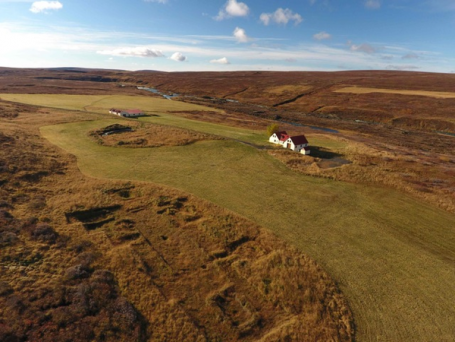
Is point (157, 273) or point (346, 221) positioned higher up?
point (346, 221)

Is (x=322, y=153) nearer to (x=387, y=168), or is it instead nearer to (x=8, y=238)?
(x=387, y=168)

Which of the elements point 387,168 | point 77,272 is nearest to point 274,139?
point 387,168

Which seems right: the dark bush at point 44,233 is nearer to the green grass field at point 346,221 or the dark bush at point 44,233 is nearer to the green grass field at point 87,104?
the green grass field at point 346,221

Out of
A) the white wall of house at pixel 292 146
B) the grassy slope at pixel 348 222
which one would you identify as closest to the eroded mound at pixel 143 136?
the grassy slope at pixel 348 222

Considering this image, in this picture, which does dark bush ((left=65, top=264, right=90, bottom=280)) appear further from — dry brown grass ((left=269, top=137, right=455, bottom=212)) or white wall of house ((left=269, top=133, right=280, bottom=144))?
white wall of house ((left=269, top=133, right=280, bottom=144))

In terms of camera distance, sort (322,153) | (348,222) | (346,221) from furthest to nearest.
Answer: (322,153), (346,221), (348,222)

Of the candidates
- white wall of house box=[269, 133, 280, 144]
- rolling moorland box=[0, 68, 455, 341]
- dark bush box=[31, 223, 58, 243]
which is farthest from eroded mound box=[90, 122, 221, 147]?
dark bush box=[31, 223, 58, 243]

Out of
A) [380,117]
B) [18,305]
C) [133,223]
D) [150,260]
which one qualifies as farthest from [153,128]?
[380,117]
